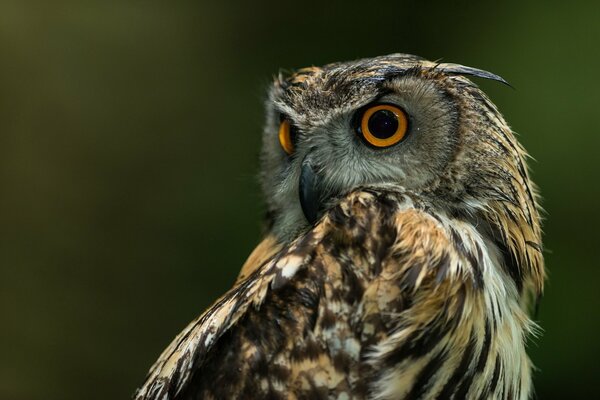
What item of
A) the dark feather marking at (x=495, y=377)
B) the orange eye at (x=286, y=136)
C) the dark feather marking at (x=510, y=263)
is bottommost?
the dark feather marking at (x=495, y=377)

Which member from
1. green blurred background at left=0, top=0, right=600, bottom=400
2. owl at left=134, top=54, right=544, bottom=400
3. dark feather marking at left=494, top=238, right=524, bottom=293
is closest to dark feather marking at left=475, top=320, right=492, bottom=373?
owl at left=134, top=54, right=544, bottom=400

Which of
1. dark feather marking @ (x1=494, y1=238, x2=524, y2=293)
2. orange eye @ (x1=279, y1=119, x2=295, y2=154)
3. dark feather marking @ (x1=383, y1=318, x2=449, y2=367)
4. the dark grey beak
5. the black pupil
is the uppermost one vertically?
the black pupil

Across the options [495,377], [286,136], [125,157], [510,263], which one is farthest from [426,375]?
[125,157]

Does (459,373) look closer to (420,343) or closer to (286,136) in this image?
(420,343)

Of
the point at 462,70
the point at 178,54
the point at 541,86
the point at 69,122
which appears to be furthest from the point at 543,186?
the point at 69,122

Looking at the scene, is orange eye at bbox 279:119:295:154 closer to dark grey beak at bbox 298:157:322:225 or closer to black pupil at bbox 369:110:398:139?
dark grey beak at bbox 298:157:322:225

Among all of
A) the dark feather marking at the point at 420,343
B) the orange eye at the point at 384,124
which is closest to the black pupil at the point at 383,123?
the orange eye at the point at 384,124

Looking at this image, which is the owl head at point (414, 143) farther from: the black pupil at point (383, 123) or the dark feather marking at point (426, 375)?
the dark feather marking at point (426, 375)
